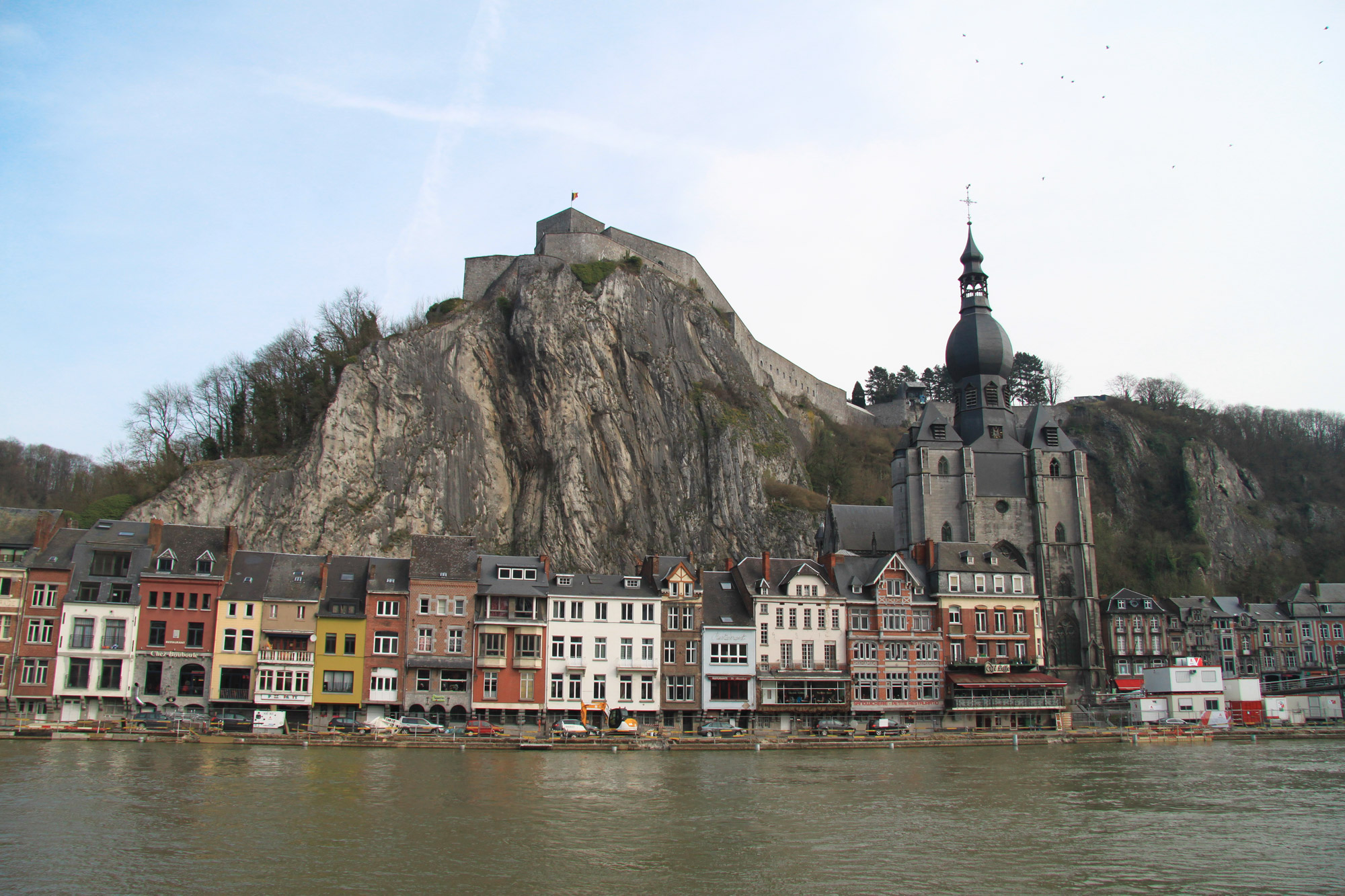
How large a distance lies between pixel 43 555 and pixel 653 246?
58.6 metres

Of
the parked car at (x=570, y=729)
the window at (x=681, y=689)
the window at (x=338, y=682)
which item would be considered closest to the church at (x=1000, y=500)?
the window at (x=681, y=689)

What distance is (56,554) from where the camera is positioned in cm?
5122

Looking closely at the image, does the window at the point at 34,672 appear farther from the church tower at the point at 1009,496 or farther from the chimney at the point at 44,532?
the church tower at the point at 1009,496

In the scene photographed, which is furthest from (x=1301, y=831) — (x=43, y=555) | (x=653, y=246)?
(x=653, y=246)

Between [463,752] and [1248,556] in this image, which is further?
[1248,556]

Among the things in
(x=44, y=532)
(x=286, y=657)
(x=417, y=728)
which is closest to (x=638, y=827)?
(x=417, y=728)

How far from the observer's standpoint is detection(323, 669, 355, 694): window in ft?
168

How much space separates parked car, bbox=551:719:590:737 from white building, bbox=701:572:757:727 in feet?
26.1

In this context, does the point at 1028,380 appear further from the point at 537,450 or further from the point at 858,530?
the point at 537,450

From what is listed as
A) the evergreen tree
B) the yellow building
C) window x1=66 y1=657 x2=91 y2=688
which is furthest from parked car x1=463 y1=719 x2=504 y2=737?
the evergreen tree

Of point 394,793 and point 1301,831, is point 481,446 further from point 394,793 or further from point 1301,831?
point 1301,831

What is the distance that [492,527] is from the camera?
78.1m

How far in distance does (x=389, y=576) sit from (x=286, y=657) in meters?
6.20

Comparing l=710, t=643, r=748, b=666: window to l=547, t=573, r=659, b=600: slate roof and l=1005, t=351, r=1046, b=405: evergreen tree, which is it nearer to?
l=547, t=573, r=659, b=600: slate roof
